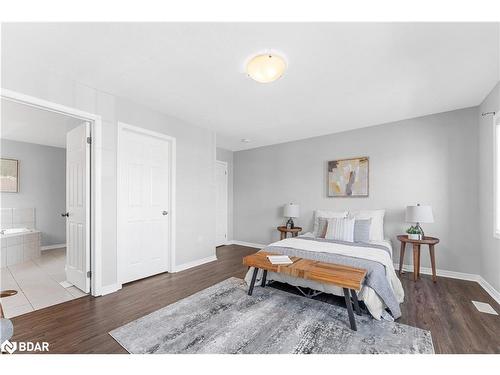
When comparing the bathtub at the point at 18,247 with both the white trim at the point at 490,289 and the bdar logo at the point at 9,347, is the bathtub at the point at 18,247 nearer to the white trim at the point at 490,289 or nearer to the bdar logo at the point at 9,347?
the bdar logo at the point at 9,347

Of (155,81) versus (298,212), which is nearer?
(155,81)

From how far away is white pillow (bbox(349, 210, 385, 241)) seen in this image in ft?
11.4

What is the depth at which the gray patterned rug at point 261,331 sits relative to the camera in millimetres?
1679

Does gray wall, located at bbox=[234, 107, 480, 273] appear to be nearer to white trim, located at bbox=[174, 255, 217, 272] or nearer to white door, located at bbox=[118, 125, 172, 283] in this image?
white trim, located at bbox=[174, 255, 217, 272]

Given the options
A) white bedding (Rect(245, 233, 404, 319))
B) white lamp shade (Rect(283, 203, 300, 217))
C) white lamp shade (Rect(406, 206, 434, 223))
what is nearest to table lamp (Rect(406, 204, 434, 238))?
white lamp shade (Rect(406, 206, 434, 223))

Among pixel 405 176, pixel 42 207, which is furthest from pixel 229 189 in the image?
pixel 42 207

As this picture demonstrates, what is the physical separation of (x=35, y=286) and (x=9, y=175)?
333 cm

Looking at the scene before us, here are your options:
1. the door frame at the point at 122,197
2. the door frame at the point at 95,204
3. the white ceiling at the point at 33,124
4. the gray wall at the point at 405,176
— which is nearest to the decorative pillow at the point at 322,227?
the gray wall at the point at 405,176

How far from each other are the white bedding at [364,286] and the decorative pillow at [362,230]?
0.16 metres

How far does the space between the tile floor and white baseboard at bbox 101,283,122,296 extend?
0.23 metres

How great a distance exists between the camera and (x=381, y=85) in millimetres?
2523
